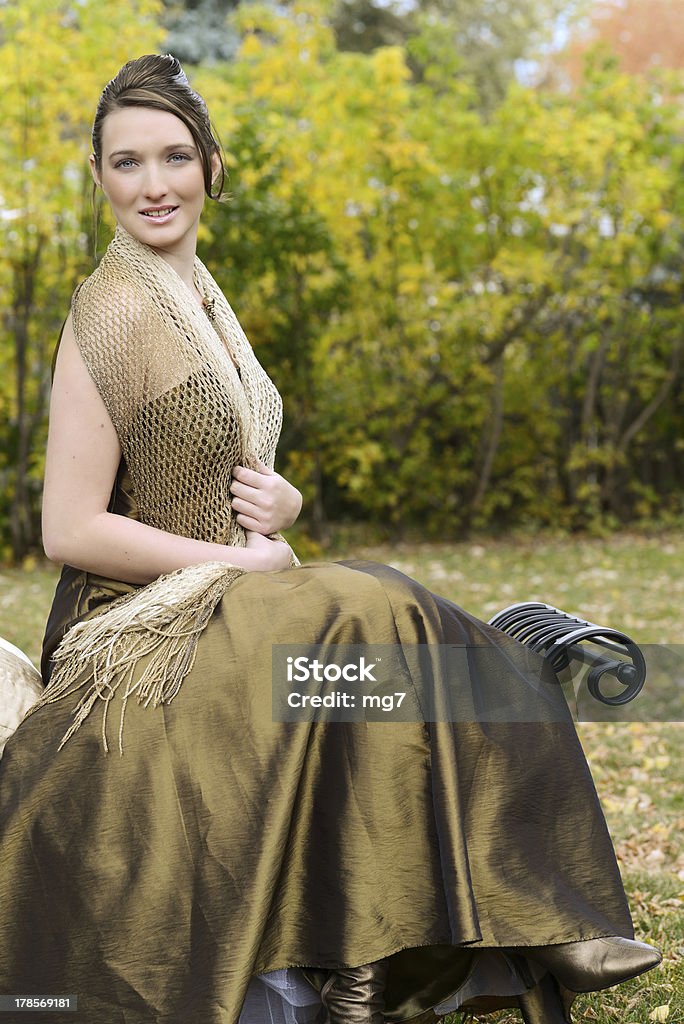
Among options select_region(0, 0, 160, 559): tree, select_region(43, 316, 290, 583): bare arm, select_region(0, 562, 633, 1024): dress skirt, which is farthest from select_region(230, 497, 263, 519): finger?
select_region(0, 0, 160, 559): tree

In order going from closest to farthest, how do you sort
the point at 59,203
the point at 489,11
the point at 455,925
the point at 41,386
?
the point at 455,925, the point at 59,203, the point at 41,386, the point at 489,11

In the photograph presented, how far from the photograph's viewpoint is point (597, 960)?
1.69 m

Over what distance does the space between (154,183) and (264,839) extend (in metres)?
1.14

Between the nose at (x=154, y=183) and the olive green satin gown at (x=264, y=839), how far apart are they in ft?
2.56

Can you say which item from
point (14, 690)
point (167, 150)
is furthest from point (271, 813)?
point (167, 150)

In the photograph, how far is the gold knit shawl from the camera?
173 cm

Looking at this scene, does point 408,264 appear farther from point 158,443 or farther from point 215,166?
point 158,443

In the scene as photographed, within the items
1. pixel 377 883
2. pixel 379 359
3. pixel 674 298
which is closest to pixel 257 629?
pixel 377 883

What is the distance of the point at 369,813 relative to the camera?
166 centimetres

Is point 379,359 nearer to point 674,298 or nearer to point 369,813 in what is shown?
point 674,298

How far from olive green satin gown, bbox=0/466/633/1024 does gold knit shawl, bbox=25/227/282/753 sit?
2.1 inches

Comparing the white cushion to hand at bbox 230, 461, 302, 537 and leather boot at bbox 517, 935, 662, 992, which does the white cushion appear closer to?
hand at bbox 230, 461, 302, 537

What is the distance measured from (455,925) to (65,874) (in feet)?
1.91

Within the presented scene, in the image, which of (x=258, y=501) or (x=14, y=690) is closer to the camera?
(x=14, y=690)
